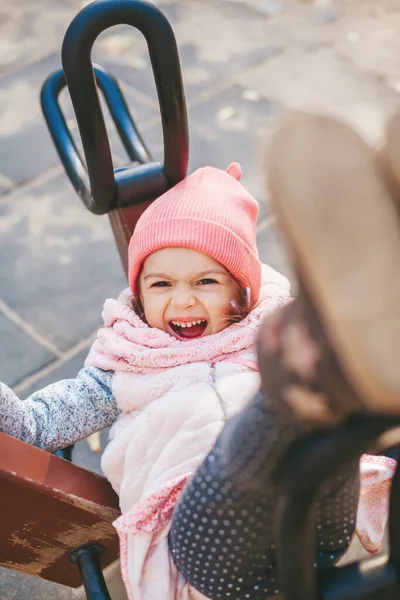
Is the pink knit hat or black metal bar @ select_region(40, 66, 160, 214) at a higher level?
black metal bar @ select_region(40, 66, 160, 214)

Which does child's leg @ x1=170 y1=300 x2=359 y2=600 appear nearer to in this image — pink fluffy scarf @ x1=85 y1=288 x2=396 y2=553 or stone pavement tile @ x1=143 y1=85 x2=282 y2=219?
pink fluffy scarf @ x1=85 y1=288 x2=396 y2=553

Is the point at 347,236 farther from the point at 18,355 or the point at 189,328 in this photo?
the point at 18,355

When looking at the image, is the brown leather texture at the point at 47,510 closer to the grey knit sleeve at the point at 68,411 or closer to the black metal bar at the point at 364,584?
the grey knit sleeve at the point at 68,411

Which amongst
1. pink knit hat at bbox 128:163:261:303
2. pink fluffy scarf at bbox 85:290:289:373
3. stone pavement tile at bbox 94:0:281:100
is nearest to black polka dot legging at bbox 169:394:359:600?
pink fluffy scarf at bbox 85:290:289:373

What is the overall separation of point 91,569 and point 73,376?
32.5 inches

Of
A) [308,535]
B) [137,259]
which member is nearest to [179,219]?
[137,259]

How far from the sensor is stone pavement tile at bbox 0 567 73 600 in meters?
1.50

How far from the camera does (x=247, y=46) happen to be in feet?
10.3

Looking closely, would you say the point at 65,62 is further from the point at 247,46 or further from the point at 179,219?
the point at 247,46

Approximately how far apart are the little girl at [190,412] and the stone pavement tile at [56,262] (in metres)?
0.70

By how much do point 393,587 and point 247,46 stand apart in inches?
112

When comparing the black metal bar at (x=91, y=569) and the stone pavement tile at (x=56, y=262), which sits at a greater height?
the black metal bar at (x=91, y=569)

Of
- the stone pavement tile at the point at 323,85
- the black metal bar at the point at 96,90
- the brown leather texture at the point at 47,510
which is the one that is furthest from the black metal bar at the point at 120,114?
the stone pavement tile at the point at 323,85

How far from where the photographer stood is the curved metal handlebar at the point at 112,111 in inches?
42.7
